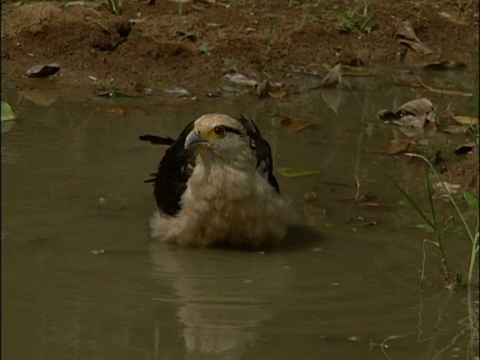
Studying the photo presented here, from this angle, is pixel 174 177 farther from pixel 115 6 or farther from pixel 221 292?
pixel 115 6

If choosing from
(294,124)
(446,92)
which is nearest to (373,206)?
(294,124)

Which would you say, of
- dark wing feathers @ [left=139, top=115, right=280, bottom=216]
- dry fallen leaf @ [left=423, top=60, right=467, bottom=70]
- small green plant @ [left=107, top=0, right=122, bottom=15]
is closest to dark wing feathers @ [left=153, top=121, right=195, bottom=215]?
dark wing feathers @ [left=139, top=115, right=280, bottom=216]

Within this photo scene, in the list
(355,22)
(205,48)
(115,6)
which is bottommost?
(355,22)

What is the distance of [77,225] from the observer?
21.4 ft

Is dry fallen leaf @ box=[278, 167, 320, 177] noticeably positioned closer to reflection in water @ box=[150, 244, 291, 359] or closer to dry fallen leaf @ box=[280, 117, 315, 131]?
dry fallen leaf @ box=[280, 117, 315, 131]

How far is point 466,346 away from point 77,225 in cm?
234

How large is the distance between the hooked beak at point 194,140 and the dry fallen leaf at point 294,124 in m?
2.28

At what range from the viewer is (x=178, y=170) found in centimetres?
665

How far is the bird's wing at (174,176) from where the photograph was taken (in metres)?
6.54

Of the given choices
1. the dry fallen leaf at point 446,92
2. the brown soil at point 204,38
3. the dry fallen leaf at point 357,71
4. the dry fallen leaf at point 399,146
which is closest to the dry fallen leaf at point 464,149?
the dry fallen leaf at point 399,146

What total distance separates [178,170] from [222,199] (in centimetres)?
46

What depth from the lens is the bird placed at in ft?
20.6

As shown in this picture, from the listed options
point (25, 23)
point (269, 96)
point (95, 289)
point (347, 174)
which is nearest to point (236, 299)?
point (95, 289)

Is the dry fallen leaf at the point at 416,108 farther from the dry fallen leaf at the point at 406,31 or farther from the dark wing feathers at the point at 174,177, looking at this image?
the dark wing feathers at the point at 174,177
